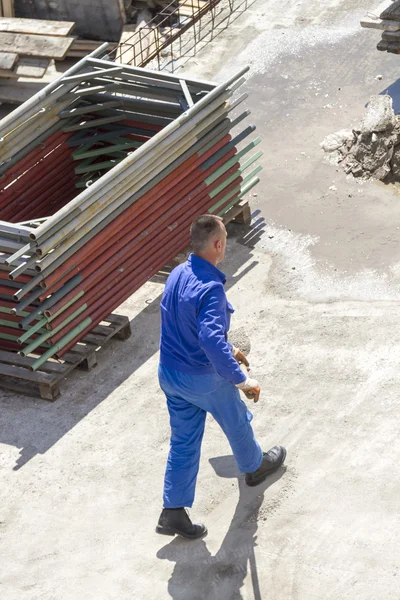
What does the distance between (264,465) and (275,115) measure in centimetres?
656

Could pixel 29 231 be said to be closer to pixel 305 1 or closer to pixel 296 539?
pixel 296 539

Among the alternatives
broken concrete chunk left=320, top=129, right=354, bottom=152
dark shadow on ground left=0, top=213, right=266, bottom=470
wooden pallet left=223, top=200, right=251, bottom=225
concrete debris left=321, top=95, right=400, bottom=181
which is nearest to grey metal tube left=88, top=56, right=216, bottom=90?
wooden pallet left=223, top=200, right=251, bottom=225

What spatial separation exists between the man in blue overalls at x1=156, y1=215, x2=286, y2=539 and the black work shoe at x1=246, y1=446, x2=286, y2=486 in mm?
238

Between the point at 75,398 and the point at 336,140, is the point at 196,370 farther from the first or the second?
the point at 336,140

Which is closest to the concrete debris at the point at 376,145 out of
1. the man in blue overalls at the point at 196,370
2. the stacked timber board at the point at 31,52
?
the man in blue overalls at the point at 196,370

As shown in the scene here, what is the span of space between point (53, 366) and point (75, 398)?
1.15ft

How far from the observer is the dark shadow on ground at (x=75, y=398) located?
9.39 m

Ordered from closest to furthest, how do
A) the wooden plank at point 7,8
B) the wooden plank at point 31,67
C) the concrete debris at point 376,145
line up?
the concrete debris at point 376,145 → the wooden plank at point 31,67 → the wooden plank at point 7,8

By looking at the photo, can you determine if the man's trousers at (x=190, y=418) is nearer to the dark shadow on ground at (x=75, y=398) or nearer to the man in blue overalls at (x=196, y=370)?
the man in blue overalls at (x=196, y=370)

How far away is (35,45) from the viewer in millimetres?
15781

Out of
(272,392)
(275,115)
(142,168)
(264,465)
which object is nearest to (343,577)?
(264,465)

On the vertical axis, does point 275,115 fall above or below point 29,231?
below

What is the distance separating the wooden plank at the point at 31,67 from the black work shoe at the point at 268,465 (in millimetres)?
8641

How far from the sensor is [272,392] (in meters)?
9.47
